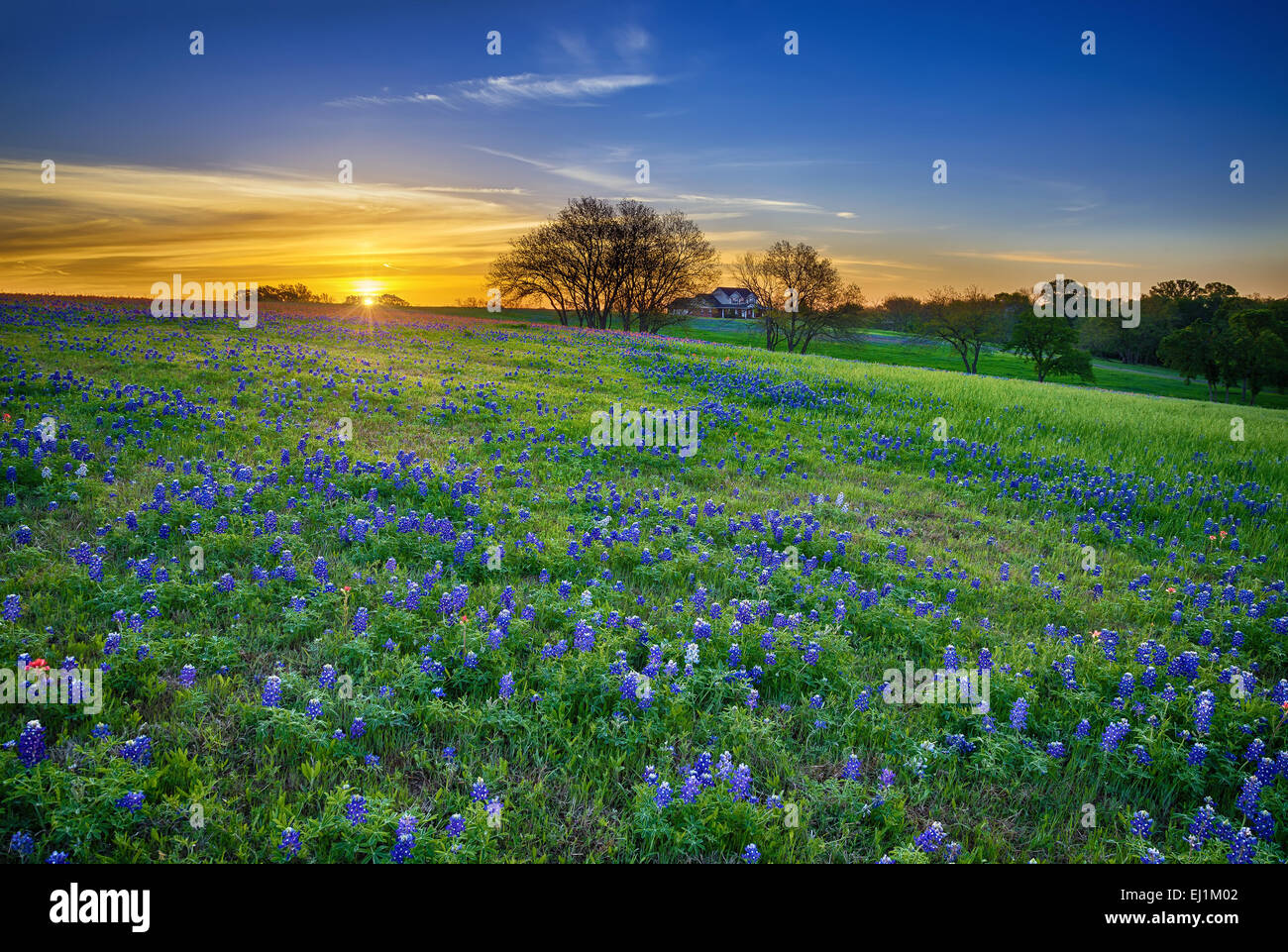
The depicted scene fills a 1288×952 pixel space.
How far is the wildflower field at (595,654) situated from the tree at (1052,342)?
68109 millimetres

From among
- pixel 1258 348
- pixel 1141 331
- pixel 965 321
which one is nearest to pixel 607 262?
pixel 965 321

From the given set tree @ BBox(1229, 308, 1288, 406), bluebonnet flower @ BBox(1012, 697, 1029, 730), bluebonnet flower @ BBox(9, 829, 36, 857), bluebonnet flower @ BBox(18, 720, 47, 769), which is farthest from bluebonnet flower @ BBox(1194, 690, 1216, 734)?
tree @ BBox(1229, 308, 1288, 406)

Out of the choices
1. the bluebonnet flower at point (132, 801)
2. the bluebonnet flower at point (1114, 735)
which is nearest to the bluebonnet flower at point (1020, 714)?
the bluebonnet flower at point (1114, 735)

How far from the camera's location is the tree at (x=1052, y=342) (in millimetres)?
68938

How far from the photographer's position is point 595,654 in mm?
4777

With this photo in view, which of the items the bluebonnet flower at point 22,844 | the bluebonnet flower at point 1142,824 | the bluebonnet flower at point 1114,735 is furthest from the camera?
the bluebonnet flower at point 1114,735

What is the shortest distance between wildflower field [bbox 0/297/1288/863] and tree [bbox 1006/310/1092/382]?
68109 millimetres

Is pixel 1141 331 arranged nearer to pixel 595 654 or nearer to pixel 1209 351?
pixel 1209 351

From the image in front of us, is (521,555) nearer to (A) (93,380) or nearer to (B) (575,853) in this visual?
(B) (575,853)

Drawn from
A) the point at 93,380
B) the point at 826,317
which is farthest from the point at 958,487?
the point at 826,317

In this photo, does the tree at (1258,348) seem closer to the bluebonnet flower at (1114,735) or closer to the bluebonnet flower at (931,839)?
the bluebonnet flower at (1114,735)

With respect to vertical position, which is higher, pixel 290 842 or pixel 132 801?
pixel 132 801

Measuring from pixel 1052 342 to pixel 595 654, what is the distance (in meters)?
80.1

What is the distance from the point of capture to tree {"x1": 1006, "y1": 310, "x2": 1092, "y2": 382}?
6894 centimetres
